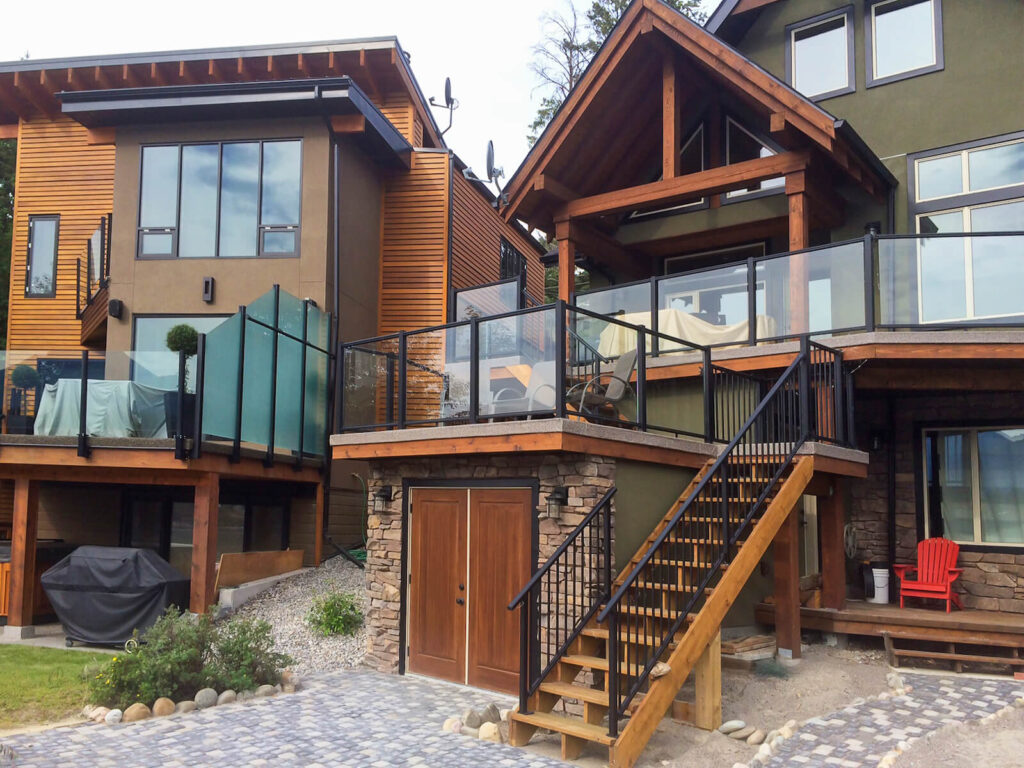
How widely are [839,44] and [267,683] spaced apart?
12097mm

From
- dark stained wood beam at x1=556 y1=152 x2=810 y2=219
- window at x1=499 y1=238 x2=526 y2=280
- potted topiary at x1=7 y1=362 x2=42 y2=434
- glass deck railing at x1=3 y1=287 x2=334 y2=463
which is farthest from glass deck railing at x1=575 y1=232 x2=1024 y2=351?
window at x1=499 y1=238 x2=526 y2=280

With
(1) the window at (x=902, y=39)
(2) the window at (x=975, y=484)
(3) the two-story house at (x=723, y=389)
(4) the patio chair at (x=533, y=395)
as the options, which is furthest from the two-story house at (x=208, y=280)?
(2) the window at (x=975, y=484)

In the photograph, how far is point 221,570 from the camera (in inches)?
480

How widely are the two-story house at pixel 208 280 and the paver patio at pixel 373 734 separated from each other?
3.93m

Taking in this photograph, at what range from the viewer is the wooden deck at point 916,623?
9352mm

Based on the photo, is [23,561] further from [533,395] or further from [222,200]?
[533,395]

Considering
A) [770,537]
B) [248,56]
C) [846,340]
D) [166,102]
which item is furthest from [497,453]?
[248,56]

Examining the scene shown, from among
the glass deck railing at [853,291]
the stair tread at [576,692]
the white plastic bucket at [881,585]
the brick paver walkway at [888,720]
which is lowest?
the brick paver walkway at [888,720]

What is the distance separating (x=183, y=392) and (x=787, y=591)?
7.83m

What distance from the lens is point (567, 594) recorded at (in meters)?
8.27

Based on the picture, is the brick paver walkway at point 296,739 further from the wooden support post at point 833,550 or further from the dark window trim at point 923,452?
the dark window trim at point 923,452

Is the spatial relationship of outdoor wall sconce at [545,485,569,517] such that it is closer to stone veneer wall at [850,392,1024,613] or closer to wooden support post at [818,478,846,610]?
wooden support post at [818,478,846,610]

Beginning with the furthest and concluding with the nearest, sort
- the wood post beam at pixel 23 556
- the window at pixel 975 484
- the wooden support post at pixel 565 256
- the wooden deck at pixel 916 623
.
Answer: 1. the wooden support post at pixel 565 256
2. the wood post beam at pixel 23 556
3. the window at pixel 975 484
4. the wooden deck at pixel 916 623

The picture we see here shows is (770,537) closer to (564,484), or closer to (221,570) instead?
(564,484)
